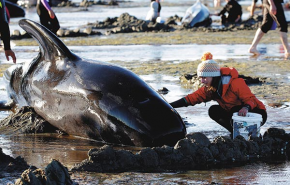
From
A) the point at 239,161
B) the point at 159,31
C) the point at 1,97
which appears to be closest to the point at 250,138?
the point at 239,161

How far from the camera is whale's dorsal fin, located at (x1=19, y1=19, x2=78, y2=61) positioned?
Answer: 8.49 meters

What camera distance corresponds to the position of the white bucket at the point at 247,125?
7297 millimetres

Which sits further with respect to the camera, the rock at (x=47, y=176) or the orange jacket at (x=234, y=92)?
the orange jacket at (x=234, y=92)

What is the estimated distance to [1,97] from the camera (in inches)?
430

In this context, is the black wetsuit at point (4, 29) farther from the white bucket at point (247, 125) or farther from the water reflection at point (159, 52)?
the water reflection at point (159, 52)

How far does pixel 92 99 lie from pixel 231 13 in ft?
61.6

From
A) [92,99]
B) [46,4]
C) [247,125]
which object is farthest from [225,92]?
[46,4]

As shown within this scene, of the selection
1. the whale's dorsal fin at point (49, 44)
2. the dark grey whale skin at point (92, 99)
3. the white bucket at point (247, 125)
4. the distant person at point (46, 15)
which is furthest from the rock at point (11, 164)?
the distant person at point (46, 15)

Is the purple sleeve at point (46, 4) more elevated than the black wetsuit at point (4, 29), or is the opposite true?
the black wetsuit at point (4, 29)

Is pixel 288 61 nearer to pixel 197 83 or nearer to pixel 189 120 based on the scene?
pixel 197 83

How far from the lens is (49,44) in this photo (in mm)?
8664

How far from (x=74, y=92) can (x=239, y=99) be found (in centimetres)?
215

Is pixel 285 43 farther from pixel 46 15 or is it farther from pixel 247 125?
pixel 247 125

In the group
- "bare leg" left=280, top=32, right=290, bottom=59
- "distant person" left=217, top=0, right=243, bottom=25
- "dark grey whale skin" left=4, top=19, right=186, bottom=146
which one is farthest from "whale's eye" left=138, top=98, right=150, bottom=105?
"distant person" left=217, top=0, right=243, bottom=25
